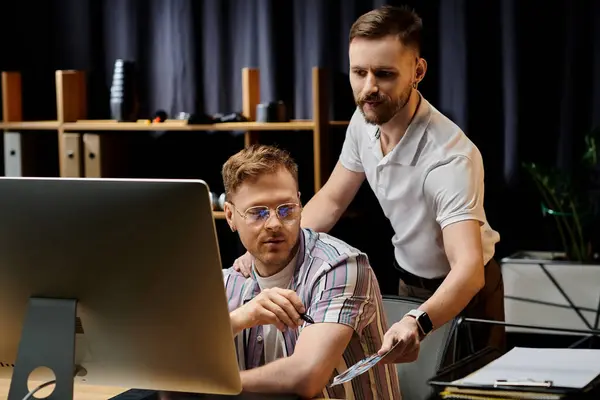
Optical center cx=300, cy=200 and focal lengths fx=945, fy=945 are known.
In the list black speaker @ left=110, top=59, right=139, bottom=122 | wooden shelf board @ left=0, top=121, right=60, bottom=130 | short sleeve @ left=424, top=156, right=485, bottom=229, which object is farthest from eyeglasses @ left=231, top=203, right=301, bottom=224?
wooden shelf board @ left=0, top=121, right=60, bottom=130

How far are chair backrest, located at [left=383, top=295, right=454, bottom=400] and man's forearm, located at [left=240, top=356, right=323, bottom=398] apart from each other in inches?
16.7

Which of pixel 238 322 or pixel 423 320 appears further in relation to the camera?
pixel 423 320

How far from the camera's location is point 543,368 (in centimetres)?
138

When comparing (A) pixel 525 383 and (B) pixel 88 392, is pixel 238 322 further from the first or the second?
(A) pixel 525 383

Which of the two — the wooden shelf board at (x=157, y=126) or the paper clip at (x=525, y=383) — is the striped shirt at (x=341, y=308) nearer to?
the paper clip at (x=525, y=383)

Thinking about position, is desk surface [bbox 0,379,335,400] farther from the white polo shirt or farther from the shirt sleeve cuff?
the shirt sleeve cuff

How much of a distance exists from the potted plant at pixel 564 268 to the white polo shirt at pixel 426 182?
1.19 ft

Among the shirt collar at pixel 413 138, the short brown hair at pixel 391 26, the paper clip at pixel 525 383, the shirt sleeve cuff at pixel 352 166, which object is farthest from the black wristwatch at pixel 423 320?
the shirt sleeve cuff at pixel 352 166

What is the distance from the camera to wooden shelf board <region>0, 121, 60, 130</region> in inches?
145

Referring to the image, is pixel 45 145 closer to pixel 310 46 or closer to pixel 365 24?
pixel 310 46

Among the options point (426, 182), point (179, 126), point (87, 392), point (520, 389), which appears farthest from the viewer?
point (179, 126)

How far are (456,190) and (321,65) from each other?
3.77 feet

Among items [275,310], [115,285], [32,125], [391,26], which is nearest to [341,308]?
[275,310]

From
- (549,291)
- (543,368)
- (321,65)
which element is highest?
(321,65)
